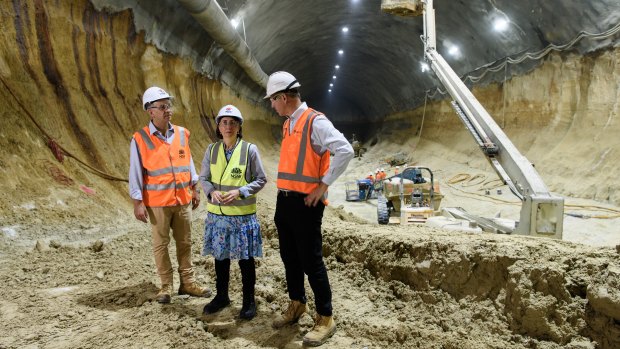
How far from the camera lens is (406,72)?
20.3 metres

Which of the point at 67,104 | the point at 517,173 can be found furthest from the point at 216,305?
the point at 67,104

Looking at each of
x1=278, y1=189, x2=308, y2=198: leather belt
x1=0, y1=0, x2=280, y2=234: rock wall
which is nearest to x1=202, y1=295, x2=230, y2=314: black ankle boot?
x1=278, y1=189, x2=308, y2=198: leather belt

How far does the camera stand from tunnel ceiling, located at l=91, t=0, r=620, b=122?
916cm

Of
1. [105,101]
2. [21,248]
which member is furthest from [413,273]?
[105,101]

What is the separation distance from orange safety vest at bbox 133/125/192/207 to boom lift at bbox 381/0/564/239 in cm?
366

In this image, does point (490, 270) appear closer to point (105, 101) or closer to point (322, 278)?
point (322, 278)

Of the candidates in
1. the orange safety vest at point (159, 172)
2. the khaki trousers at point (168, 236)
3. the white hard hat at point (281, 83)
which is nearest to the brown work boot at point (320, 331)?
the khaki trousers at point (168, 236)

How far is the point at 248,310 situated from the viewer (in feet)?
10.3

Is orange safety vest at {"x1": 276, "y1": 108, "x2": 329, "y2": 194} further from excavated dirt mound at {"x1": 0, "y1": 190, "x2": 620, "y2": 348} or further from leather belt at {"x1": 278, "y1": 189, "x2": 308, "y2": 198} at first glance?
excavated dirt mound at {"x1": 0, "y1": 190, "x2": 620, "y2": 348}

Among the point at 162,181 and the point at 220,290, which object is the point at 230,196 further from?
the point at 220,290

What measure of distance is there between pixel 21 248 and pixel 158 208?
82.0 inches

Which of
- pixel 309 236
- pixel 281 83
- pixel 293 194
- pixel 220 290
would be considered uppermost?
pixel 281 83

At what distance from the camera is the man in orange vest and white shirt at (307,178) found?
2658 millimetres

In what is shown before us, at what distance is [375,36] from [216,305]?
1749cm
